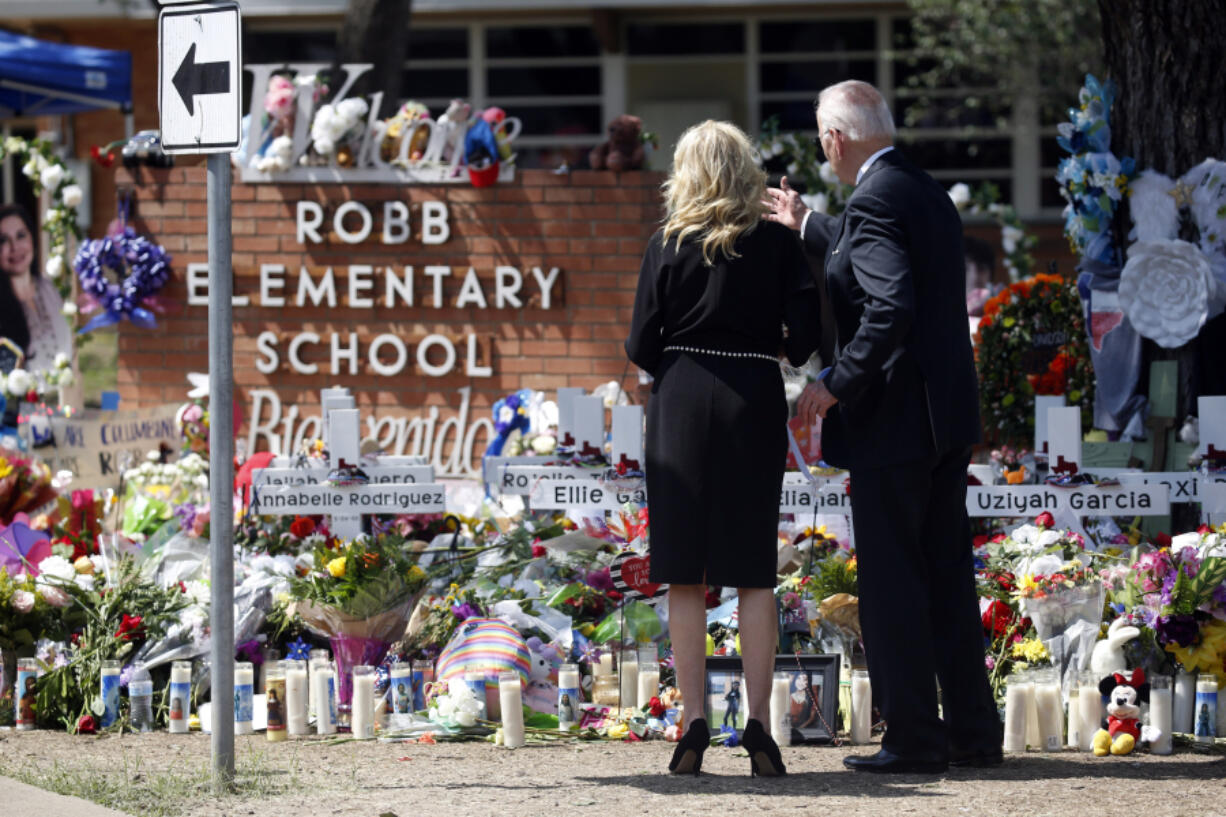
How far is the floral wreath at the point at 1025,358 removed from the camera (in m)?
7.17

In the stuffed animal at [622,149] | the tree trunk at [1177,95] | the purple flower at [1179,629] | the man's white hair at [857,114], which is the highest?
the stuffed animal at [622,149]

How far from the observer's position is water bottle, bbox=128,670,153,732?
528cm

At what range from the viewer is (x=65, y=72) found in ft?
34.8

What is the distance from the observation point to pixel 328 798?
4.22 metres

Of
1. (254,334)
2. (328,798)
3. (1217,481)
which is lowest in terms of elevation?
(328,798)

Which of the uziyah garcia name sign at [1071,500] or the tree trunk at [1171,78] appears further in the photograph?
the tree trunk at [1171,78]

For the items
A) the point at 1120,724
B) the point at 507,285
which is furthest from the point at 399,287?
the point at 1120,724

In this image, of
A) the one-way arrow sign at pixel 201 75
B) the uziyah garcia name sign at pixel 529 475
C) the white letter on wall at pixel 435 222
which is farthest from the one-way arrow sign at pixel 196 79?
the white letter on wall at pixel 435 222

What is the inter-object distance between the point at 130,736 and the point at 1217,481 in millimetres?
3797

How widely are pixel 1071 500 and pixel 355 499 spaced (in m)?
2.59

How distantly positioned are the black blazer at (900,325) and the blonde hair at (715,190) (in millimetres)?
300

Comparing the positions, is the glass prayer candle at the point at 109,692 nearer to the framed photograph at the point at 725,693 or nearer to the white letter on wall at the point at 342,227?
the framed photograph at the point at 725,693

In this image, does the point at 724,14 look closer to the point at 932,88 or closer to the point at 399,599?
the point at 932,88

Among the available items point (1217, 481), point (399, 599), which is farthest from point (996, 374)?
point (399, 599)
